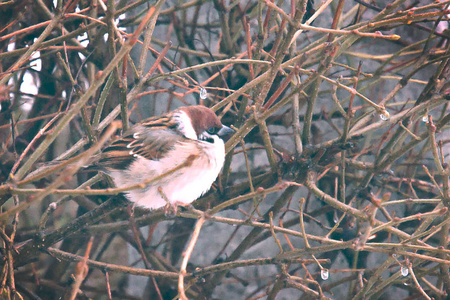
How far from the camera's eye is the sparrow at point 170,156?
1828 millimetres

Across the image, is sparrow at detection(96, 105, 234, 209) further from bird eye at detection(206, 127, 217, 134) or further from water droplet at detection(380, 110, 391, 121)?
water droplet at detection(380, 110, 391, 121)

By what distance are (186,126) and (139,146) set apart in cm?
23

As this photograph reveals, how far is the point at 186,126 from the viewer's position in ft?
6.80

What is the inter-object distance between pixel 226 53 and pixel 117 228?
117 cm

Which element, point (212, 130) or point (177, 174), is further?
point (212, 130)

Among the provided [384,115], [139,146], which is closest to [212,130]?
[139,146]

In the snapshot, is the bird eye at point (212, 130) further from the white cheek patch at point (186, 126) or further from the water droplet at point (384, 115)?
the water droplet at point (384, 115)

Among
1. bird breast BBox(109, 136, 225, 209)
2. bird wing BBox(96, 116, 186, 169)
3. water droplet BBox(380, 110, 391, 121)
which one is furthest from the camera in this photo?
bird wing BBox(96, 116, 186, 169)

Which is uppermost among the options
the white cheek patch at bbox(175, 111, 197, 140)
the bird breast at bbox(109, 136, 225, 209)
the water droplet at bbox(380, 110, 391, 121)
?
the water droplet at bbox(380, 110, 391, 121)

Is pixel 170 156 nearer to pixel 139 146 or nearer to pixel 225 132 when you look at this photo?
pixel 139 146

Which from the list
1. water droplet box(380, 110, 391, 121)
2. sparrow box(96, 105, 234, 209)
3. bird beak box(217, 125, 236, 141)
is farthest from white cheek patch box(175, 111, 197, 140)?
water droplet box(380, 110, 391, 121)

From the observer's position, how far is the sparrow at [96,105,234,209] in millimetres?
1828

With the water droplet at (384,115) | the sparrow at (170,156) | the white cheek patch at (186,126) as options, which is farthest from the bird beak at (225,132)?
the water droplet at (384,115)

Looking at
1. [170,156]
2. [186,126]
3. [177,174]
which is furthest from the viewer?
[186,126]
